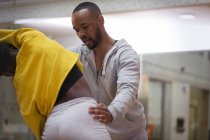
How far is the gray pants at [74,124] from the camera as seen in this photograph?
81.5 inches

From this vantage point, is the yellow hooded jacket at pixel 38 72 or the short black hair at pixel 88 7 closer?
the yellow hooded jacket at pixel 38 72

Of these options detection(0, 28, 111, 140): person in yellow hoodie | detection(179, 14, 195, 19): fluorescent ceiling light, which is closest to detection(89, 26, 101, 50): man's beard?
detection(0, 28, 111, 140): person in yellow hoodie

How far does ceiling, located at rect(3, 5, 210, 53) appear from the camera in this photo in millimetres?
4520

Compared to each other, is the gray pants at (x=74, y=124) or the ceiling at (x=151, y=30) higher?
the ceiling at (x=151, y=30)

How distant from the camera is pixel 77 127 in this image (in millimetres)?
2070

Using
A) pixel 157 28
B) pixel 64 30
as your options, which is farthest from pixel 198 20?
pixel 64 30

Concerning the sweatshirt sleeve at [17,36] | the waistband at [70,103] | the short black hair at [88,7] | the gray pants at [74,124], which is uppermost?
the short black hair at [88,7]

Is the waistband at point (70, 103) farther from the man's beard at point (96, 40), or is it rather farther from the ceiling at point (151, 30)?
the ceiling at point (151, 30)

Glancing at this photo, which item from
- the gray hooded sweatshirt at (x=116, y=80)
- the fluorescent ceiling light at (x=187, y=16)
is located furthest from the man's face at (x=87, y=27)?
the fluorescent ceiling light at (x=187, y=16)

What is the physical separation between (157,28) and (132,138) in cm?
246

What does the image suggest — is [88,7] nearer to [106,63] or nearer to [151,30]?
[106,63]

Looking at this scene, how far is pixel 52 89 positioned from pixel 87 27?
2.32 ft

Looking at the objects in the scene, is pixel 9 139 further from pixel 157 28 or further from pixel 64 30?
pixel 157 28

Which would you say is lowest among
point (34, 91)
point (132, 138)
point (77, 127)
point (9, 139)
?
point (9, 139)
